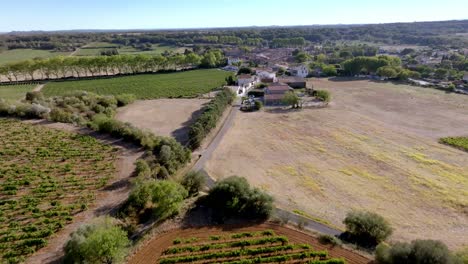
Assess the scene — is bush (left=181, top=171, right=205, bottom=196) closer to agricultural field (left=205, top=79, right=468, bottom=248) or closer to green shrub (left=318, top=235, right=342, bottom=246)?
agricultural field (left=205, top=79, right=468, bottom=248)

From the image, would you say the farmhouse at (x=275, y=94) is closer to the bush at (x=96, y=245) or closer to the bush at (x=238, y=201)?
the bush at (x=238, y=201)

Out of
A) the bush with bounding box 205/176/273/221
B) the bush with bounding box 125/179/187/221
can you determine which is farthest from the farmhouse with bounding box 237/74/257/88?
the bush with bounding box 125/179/187/221

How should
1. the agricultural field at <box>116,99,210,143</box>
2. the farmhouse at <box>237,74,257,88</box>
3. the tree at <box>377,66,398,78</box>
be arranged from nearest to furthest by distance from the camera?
the agricultural field at <box>116,99,210,143</box>, the farmhouse at <box>237,74,257,88</box>, the tree at <box>377,66,398,78</box>

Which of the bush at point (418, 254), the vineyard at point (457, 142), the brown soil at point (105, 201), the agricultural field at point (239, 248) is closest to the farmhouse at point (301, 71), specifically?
the vineyard at point (457, 142)

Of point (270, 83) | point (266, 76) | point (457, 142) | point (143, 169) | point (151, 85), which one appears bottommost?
point (457, 142)

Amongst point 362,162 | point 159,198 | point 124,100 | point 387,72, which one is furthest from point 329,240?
point 387,72

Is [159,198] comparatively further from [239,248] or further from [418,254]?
[418,254]
